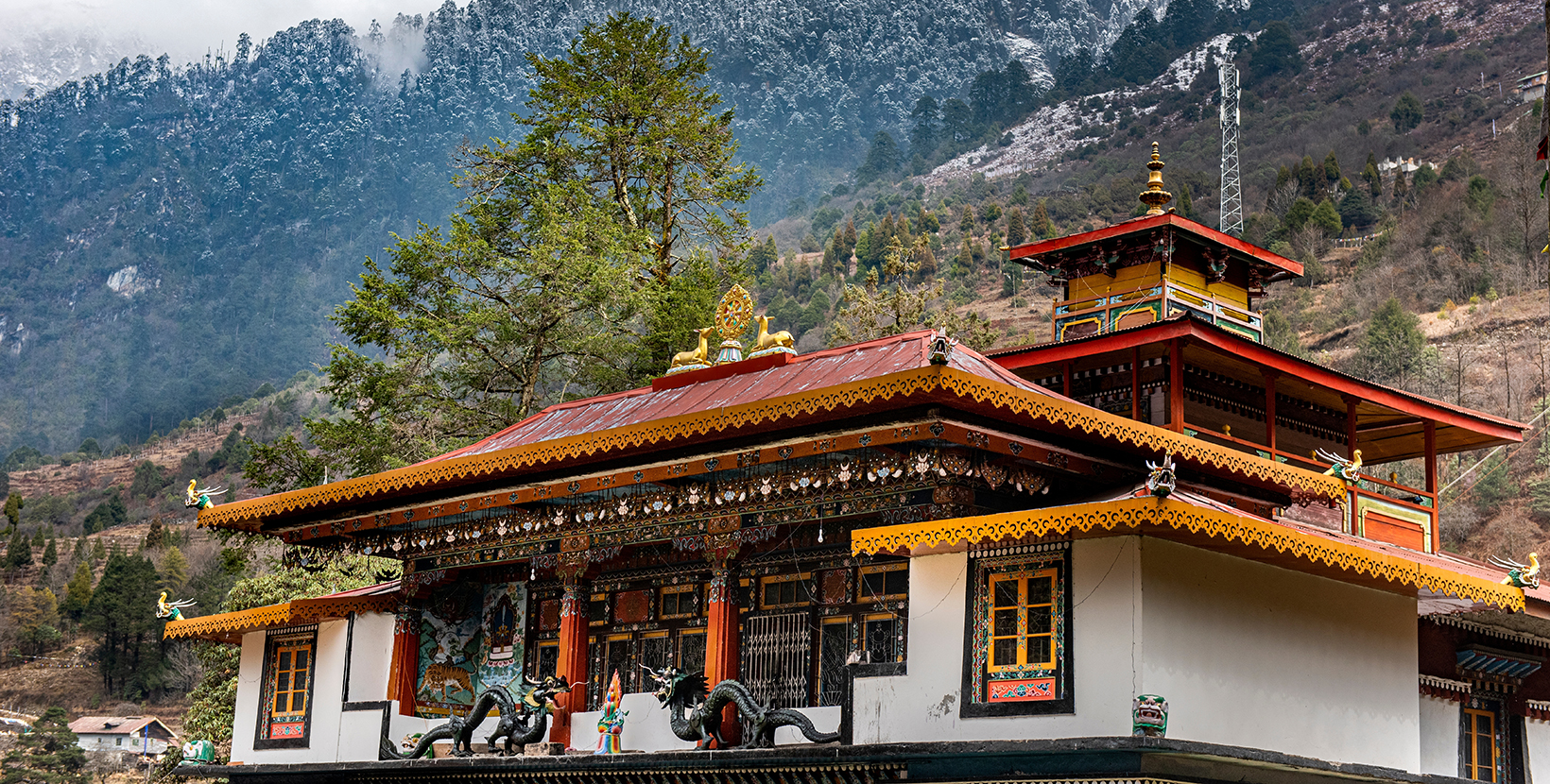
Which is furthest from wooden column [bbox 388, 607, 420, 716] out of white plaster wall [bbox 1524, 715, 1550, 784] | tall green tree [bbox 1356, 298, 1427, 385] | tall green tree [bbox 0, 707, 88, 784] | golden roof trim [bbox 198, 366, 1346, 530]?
tall green tree [bbox 0, 707, 88, 784]

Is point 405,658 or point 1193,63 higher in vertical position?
point 1193,63

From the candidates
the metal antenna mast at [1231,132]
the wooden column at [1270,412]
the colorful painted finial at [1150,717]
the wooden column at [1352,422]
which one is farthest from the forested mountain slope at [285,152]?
the colorful painted finial at [1150,717]

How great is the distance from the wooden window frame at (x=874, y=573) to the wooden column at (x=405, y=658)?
6.48 meters

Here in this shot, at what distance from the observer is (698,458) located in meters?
14.3

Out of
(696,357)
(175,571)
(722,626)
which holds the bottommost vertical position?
(722,626)

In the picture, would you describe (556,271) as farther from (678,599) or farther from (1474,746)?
(1474,746)

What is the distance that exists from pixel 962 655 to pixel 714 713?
2686mm

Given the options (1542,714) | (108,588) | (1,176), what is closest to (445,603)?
(1542,714)

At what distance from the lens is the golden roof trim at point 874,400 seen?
11875 mm

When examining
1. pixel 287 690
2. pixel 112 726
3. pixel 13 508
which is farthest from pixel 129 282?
pixel 287 690

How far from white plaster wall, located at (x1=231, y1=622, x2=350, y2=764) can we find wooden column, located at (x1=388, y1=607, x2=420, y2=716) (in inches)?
18.9

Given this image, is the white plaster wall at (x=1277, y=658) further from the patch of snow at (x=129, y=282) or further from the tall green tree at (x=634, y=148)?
the patch of snow at (x=129, y=282)

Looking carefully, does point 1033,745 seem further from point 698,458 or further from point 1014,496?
point 698,458

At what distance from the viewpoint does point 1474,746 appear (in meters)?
16.8
